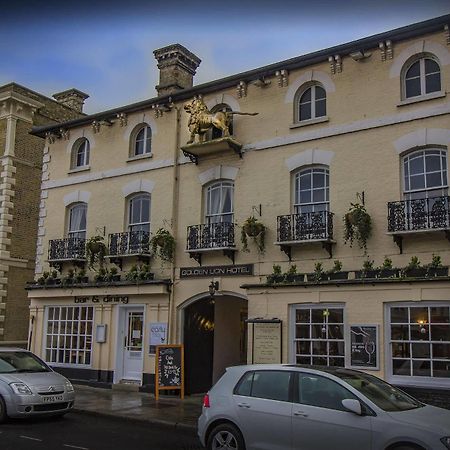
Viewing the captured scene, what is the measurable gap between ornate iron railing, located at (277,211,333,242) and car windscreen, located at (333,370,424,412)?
5562 millimetres

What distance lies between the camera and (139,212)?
18281 millimetres

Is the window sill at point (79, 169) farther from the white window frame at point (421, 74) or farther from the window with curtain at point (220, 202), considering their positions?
the white window frame at point (421, 74)

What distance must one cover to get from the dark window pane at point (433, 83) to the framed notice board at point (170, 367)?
8.96m

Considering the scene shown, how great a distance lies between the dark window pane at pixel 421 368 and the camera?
12.4m

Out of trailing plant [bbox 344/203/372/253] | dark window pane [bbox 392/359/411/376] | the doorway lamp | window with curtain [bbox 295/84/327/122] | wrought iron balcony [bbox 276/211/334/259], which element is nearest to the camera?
dark window pane [bbox 392/359/411/376]

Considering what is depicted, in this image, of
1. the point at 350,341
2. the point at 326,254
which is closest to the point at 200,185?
the point at 326,254

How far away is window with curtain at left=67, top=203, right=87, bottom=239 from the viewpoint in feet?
63.8

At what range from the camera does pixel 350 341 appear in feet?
43.5

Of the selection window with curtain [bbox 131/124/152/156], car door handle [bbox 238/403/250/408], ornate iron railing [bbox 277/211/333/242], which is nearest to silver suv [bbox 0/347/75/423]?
car door handle [bbox 238/403/250/408]

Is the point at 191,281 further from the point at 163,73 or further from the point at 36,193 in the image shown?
the point at 36,193

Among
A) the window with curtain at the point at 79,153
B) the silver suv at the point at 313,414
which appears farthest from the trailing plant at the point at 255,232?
the window with curtain at the point at 79,153

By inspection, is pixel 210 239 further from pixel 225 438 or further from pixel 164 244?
pixel 225 438

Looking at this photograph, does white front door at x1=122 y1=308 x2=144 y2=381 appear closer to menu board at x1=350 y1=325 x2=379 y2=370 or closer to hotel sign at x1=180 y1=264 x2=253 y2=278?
hotel sign at x1=180 y1=264 x2=253 y2=278

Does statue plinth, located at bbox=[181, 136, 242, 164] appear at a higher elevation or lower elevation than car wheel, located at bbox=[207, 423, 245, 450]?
higher
